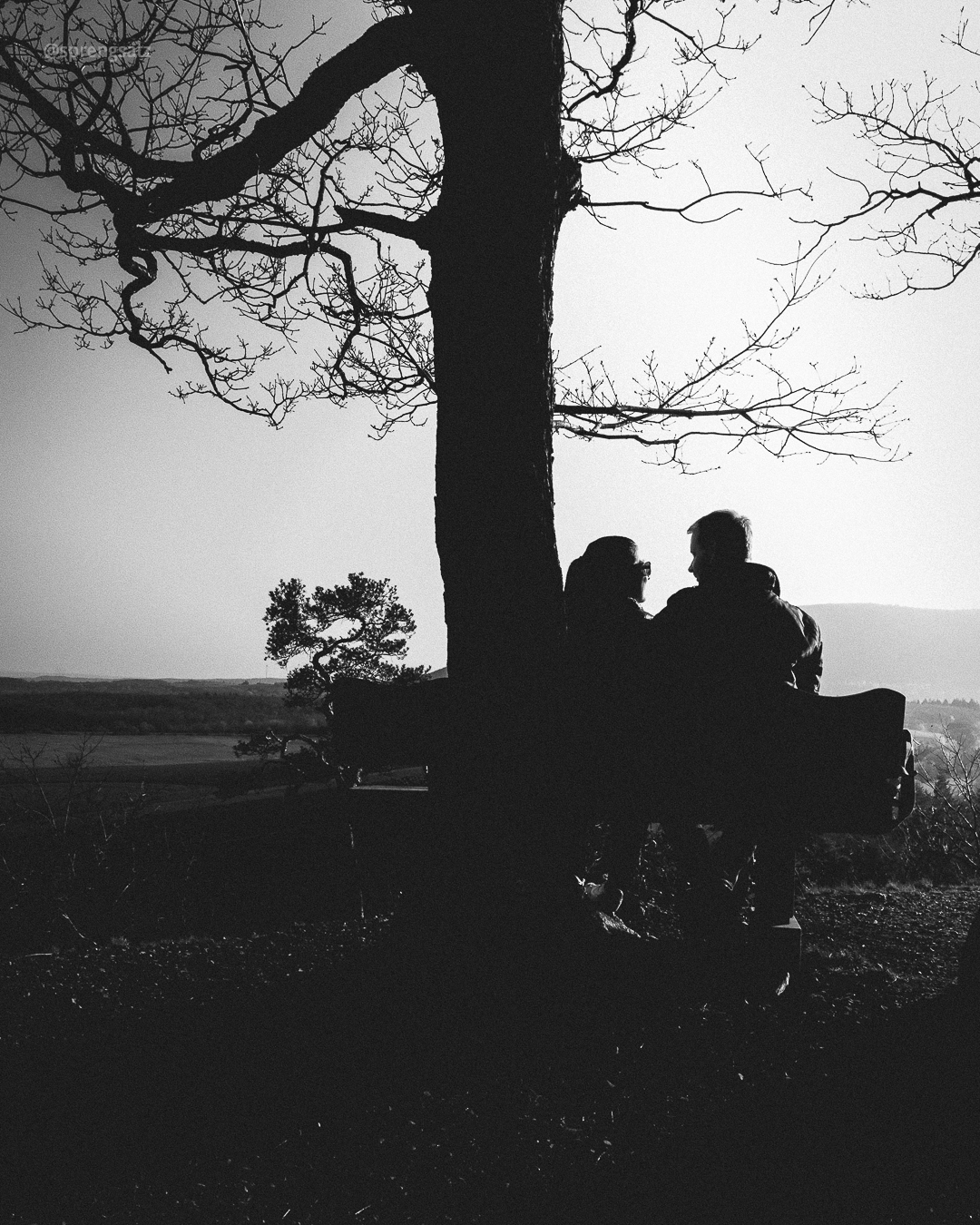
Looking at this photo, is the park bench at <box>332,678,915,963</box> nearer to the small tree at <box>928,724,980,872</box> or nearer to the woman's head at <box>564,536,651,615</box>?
the woman's head at <box>564,536,651,615</box>

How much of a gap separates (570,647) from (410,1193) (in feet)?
5.75

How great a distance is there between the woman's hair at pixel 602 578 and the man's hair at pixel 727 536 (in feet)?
1.26

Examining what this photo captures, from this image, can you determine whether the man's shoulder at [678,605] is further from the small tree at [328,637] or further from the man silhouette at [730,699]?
the small tree at [328,637]

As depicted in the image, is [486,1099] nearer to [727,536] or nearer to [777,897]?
[777,897]

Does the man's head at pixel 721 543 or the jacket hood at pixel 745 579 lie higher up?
the man's head at pixel 721 543

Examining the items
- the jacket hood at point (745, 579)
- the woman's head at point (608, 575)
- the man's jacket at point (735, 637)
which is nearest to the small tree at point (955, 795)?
the man's jacket at point (735, 637)

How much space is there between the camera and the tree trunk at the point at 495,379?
2.75m

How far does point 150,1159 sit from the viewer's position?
6.53 ft

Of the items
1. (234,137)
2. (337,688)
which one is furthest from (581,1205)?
(234,137)

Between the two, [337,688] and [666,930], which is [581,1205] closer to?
[337,688]

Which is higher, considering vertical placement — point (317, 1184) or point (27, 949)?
point (317, 1184)

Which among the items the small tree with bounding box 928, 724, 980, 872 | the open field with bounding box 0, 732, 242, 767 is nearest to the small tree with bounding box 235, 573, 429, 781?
the open field with bounding box 0, 732, 242, 767

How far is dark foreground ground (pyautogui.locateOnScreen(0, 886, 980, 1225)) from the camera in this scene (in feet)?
6.15

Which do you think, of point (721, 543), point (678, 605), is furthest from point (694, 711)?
point (721, 543)
